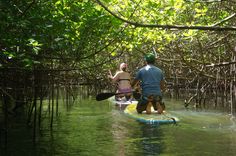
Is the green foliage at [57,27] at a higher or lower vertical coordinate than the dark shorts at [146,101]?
higher

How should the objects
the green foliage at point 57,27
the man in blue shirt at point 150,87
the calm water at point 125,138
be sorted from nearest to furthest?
1. the green foliage at point 57,27
2. the calm water at point 125,138
3. the man in blue shirt at point 150,87

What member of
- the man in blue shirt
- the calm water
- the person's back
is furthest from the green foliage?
the person's back

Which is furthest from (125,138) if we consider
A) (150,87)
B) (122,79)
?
(122,79)

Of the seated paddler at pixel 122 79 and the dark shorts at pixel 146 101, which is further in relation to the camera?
the seated paddler at pixel 122 79

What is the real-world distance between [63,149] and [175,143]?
1.67 meters

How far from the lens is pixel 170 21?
8.75 metres

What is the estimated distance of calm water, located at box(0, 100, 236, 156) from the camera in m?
5.62

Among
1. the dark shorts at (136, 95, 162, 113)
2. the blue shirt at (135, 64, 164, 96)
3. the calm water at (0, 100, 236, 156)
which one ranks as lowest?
the calm water at (0, 100, 236, 156)

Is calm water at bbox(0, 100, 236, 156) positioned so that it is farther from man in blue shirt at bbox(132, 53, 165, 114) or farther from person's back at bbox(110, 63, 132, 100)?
person's back at bbox(110, 63, 132, 100)

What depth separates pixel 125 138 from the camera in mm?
6617

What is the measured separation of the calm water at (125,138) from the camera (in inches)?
221

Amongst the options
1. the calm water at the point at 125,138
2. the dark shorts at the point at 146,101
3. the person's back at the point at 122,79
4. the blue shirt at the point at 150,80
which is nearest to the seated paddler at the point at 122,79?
the person's back at the point at 122,79

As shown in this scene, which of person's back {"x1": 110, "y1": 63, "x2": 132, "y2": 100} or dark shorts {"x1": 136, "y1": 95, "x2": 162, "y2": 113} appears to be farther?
person's back {"x1": 110, "y1": 63, "x2": 132, "y2": 100}

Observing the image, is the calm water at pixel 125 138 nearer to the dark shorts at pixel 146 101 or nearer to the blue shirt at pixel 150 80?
the dark shorts at pixel 146 101
